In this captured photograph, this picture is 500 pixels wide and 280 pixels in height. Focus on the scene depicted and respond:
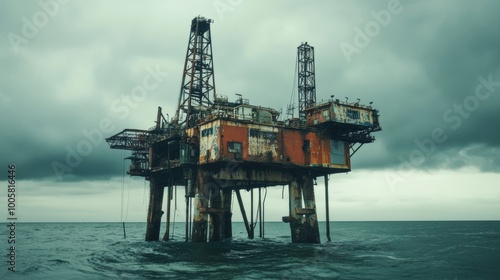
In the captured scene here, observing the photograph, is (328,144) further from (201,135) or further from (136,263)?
(136,263)

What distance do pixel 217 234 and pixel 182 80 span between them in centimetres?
1955

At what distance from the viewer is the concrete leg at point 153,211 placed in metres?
52.9

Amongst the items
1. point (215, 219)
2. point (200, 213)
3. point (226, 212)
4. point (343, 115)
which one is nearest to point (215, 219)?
point (215, 219)

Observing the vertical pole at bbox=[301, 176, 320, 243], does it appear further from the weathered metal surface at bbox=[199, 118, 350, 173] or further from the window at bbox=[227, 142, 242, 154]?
the window at bbox=[227, 142, 242, 154]

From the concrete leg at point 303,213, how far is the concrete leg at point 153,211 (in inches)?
724

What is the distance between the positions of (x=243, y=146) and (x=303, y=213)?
10090 millimetres

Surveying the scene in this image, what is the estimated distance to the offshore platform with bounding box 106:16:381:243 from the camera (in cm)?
4097

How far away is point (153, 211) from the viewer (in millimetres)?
52938

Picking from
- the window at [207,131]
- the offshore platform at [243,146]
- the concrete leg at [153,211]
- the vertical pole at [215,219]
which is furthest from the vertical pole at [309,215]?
the concrete leg at [153,211]

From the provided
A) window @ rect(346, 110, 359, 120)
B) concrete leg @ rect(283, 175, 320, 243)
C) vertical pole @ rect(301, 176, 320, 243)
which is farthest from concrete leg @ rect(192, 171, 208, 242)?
window @ rect(346, 110, 359, 120)

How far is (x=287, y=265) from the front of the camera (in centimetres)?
2998

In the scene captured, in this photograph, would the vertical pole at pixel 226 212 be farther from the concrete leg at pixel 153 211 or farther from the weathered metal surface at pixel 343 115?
the weathered metal surface at pixel 343 115

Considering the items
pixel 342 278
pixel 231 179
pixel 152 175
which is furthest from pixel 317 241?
pixel 152 175

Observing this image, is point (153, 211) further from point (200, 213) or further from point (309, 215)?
point (309, 215)
